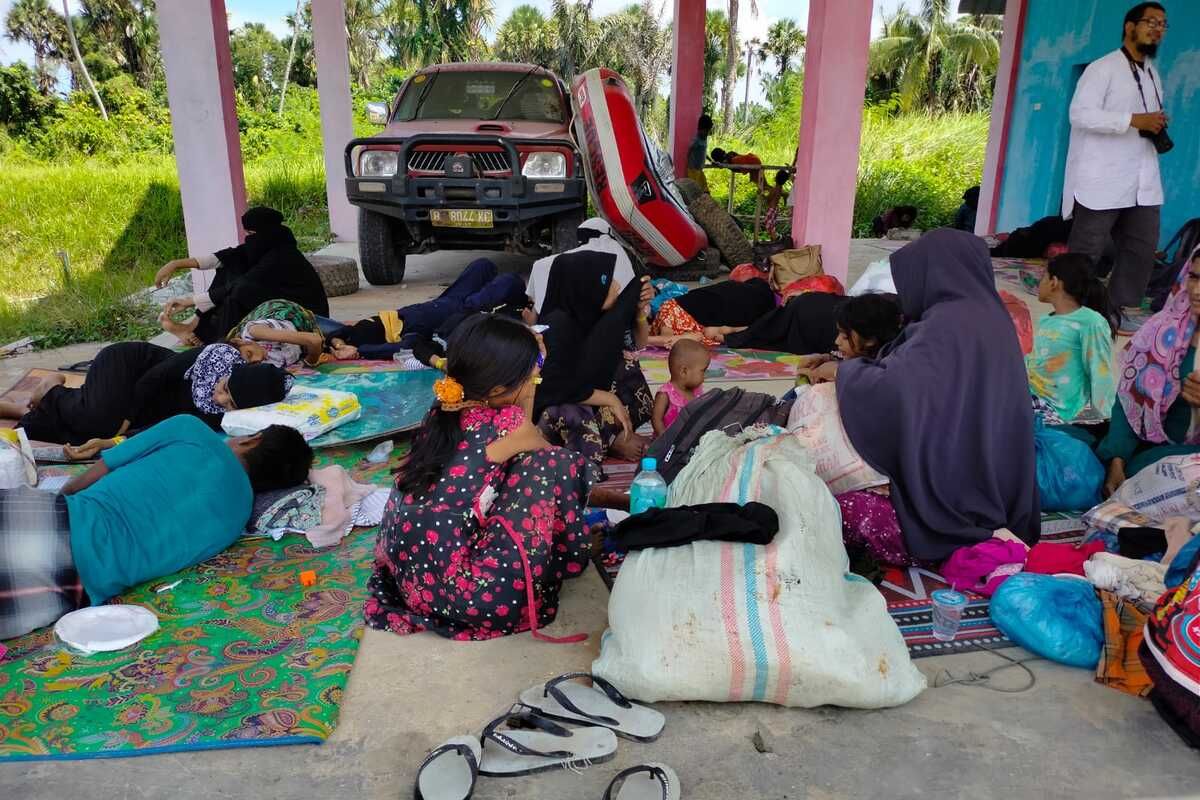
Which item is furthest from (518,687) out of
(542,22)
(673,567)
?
(542,22)

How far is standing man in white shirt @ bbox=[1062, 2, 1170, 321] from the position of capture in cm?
557

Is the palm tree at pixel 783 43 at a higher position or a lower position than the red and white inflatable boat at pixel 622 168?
higher

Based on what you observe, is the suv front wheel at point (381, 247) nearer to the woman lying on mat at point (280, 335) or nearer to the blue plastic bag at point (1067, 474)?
the woman lying on mat at point (280, 335)

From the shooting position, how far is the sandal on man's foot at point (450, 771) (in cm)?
196

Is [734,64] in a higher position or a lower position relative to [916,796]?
higher

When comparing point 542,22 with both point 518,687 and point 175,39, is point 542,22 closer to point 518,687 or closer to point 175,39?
point 175,39

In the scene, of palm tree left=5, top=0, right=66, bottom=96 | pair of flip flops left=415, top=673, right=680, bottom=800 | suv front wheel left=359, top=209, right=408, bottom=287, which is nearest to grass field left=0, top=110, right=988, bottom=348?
suv front wheel left=359, top=209, right=408, bottom=287

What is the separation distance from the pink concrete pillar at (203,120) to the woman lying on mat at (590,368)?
12.5ft

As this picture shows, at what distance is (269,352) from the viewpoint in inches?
197

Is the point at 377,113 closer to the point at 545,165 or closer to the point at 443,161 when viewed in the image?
the point at 443,161

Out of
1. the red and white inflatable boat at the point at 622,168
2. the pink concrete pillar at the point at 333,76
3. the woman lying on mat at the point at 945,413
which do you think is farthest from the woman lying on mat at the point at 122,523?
the pink concrete pillar at the point at 333,76

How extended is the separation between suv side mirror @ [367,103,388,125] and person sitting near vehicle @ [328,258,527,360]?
2305mm

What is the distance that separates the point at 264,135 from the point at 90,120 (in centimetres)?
372

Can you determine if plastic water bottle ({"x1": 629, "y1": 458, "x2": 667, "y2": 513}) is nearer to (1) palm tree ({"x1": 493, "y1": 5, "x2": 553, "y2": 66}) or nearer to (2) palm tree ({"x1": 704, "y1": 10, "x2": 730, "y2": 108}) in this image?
(2) palm tree ({"x1": 704, "y1": 10, "x2": 730, "y2": 108})
